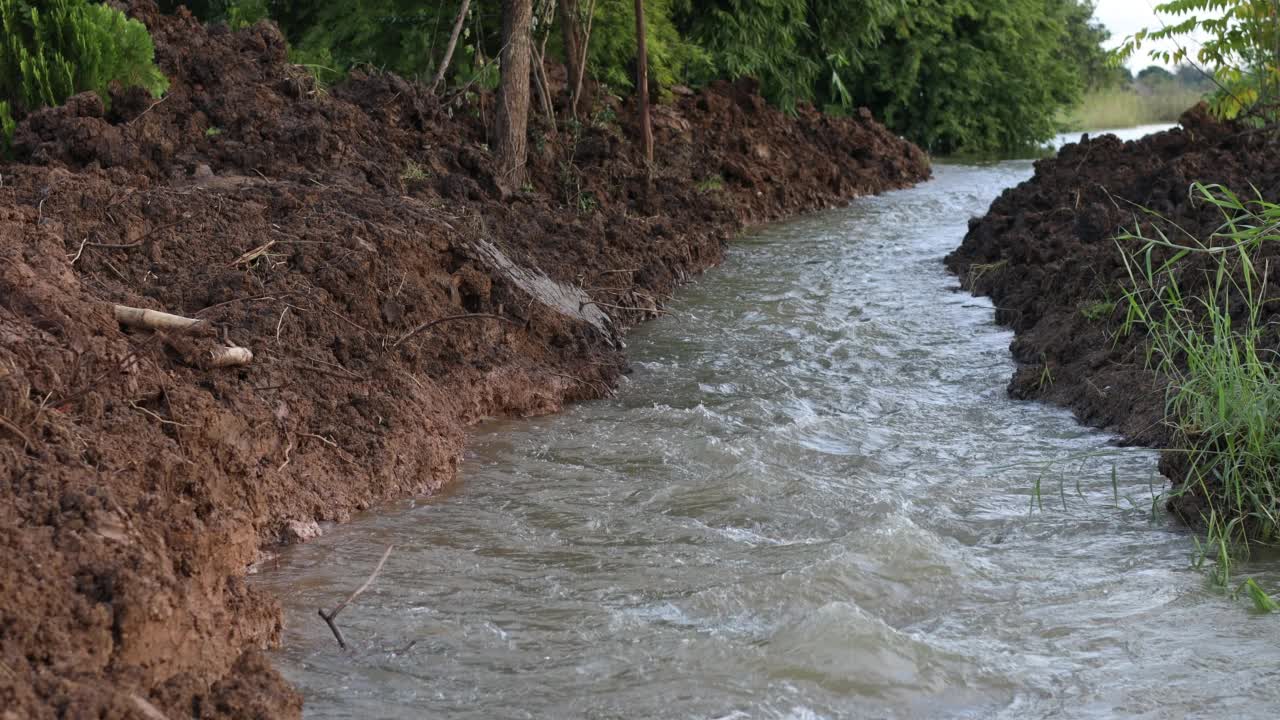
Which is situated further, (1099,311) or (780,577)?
(1099,311)

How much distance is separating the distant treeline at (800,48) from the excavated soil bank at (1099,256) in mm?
4850

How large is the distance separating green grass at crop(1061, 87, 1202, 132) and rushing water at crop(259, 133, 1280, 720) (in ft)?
90.7

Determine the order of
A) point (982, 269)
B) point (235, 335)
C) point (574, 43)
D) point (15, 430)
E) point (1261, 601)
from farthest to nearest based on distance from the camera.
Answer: point (574, 43)
point (982, 269)
point (235, 335)
point (1261, 601)
point (15, 430)

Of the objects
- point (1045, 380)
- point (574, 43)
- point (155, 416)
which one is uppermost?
point (574, 43)

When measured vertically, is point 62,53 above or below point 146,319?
above

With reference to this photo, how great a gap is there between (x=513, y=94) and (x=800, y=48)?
1056 cm

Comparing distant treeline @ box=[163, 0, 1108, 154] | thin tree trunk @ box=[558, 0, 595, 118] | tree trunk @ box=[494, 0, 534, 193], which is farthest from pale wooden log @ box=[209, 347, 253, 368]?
thin tree trunk @ box=[558, 0, 595, 118]

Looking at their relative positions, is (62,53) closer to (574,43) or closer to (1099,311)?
(574,43)

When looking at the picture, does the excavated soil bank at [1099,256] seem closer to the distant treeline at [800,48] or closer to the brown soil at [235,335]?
the brown soil at [235,335]

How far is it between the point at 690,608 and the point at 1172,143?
30.7 ft

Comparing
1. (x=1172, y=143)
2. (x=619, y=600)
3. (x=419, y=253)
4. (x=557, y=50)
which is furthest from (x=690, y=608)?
(x=557, y=50)

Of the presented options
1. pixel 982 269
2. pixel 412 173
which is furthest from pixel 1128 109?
pixel 412 173

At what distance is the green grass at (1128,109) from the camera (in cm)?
3316

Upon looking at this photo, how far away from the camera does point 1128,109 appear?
34.6 meters
